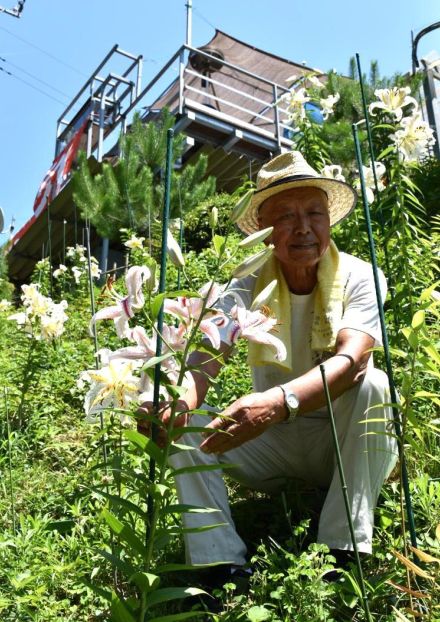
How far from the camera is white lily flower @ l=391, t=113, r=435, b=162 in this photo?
2682 millimetres

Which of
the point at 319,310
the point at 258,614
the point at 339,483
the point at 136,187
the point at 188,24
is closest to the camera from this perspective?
the point at 258,614

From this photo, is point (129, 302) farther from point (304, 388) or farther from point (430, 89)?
point (430, 89)

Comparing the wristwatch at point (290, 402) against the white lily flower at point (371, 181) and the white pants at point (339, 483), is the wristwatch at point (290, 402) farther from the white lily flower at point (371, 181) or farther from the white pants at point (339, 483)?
the white lily flower at point (371, 181)

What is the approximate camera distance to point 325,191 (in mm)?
2064

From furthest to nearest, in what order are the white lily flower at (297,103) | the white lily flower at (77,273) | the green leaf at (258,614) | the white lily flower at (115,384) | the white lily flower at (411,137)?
1. the white lily flower at (77,273)
2. the white lily flower at (297,103)
3. the white lily flower at (411,137)
4. the green leaf at (258,614)
5. the white lily flower at (115,384)

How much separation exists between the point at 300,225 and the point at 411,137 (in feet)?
3.31

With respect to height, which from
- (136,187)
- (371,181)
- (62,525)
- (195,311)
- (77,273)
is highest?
(136,187)

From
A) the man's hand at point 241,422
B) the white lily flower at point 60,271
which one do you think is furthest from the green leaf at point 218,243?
the white lily flower at point 60,271

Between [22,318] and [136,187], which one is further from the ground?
[136,187]

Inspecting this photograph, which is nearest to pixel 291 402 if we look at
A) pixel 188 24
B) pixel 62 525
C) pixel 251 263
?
pixel 251 263

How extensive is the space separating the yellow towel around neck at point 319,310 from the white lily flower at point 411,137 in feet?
2.99

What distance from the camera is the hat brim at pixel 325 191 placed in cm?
197

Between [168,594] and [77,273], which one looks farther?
[77,273]

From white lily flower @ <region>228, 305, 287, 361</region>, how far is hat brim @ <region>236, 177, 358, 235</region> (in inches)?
26.6
